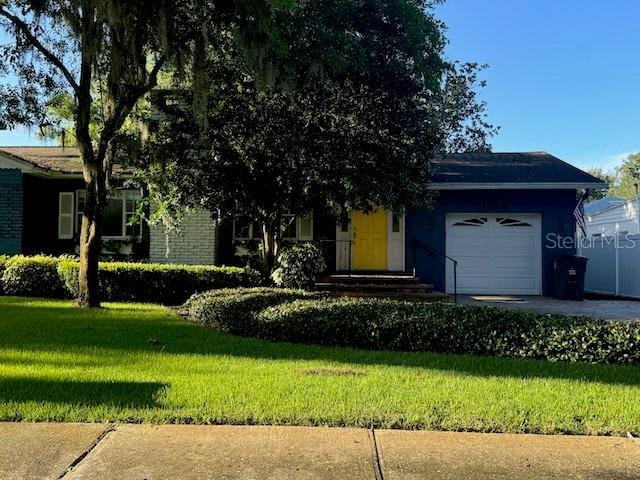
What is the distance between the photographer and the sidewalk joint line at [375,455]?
350 centimetres

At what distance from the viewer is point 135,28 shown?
930 centimetres

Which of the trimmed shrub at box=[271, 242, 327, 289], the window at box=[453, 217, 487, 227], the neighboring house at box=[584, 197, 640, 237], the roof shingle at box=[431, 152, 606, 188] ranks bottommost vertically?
the trimmed shrub at box=[271, 242, 327, 289]

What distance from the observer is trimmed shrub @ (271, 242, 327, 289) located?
1187 centimetres

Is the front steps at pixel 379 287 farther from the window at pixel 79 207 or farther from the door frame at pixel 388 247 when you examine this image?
the window at pixel 79 207

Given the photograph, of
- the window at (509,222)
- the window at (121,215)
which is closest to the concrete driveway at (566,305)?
the window at (509,222)

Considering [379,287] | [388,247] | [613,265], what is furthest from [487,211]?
[379,287]

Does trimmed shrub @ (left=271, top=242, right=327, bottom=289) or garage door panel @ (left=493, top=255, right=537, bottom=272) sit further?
garage door panel @ (left=493, top=255, right=537, bottom=272)

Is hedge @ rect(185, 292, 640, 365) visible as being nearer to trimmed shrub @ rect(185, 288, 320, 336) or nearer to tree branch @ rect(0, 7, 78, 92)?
trimmed shrub @ rect(185, 288, 320, 336)

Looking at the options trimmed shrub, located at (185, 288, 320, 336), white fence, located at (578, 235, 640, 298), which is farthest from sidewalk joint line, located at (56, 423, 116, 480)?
white fence, located at (578, 235, 640, 298)

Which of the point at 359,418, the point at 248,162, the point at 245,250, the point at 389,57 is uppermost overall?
the point at 389,57

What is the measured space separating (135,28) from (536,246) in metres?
11.6

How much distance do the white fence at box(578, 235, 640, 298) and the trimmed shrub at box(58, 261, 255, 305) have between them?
10.4m

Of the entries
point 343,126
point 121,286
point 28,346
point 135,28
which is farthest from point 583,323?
point 121,286

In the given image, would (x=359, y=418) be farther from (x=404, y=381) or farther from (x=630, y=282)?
(x=630, y=282)
